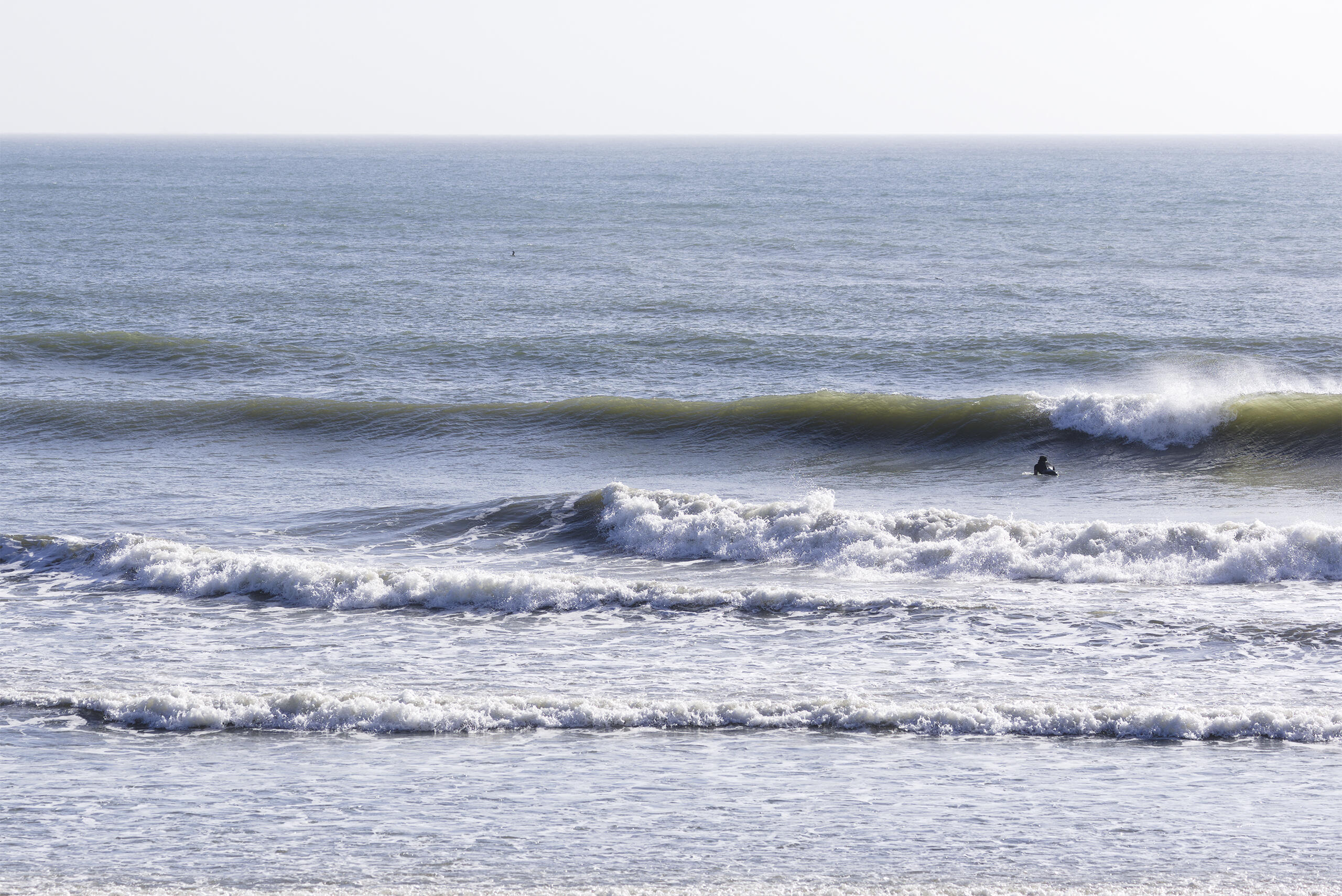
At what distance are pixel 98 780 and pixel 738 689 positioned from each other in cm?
520

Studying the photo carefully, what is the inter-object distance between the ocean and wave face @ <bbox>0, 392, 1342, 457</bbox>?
101mm

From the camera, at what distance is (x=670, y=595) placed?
13805mm

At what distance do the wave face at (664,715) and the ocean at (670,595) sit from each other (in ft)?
0.12

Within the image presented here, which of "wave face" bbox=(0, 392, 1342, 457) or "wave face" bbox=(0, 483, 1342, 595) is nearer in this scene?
"wave face" bbox=(0, 483, 1342, 595)

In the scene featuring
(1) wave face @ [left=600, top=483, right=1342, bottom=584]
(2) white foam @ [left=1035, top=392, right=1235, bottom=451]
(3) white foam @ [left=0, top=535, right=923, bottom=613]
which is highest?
(2) white foam @ [left=1035, top=392, right=1235, bottom=451]

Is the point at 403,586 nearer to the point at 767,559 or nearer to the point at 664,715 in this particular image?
the point at 767,559

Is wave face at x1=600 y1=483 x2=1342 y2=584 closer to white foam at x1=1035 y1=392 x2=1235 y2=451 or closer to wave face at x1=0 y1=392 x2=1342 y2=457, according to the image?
wave face at x1=0 y1=392 x2=1342 y2=457

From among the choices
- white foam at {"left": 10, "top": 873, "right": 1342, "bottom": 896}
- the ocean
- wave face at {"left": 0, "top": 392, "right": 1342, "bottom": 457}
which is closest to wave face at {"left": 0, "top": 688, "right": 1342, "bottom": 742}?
the ocean

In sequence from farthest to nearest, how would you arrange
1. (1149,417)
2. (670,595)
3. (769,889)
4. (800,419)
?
(800,419) → (1149,417) → (670,595) → (769,889)

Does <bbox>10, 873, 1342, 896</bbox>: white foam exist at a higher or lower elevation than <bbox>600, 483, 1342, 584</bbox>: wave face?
lower

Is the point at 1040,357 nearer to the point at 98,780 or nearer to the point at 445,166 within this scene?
the point at 98,780

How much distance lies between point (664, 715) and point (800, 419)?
1360 centimetres

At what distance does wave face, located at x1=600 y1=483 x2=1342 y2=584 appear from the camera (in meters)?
14.4

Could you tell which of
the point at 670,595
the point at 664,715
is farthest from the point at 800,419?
the point at 664,715
